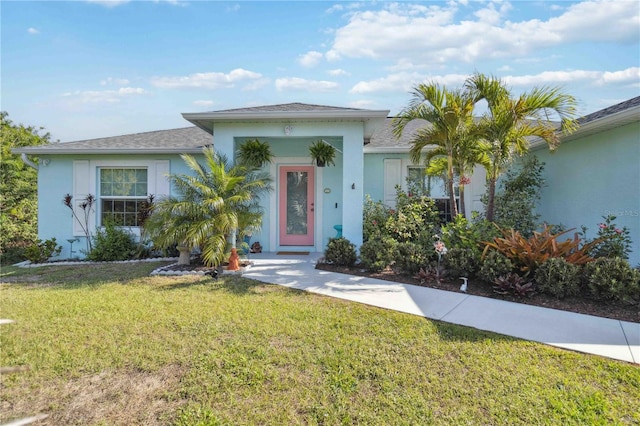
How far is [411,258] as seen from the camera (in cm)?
639

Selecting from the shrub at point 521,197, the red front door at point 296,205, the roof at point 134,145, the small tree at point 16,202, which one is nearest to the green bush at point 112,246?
the roof at point 134,145

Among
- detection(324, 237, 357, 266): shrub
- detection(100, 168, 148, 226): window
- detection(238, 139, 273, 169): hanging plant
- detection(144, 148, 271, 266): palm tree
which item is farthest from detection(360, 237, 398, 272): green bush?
detection(100, 168, 148, 226): window

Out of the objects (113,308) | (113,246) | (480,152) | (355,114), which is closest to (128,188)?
→ (113,246)

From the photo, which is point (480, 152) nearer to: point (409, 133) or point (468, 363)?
point (409, 133)

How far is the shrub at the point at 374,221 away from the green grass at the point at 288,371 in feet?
10.6

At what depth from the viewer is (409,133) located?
10.7 m

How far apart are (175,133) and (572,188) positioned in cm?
1159

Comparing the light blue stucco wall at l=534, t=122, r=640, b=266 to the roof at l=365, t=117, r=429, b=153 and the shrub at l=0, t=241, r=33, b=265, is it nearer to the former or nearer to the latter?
the roof at l=365, t=117, r=429, b=153

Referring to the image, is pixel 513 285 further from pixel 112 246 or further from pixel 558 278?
pixel 112 246

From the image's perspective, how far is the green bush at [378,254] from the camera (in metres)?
6.76

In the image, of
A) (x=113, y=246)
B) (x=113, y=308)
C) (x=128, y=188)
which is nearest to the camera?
(x=113, y=308)

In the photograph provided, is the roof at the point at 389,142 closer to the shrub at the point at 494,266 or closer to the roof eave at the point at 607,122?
the roof eave at the point at 607,122

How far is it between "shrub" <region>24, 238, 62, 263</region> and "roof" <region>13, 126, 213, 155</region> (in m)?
2.52

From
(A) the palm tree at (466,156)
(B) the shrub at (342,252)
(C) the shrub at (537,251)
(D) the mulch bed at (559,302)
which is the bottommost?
(D) the mulch bed at (559,302)
